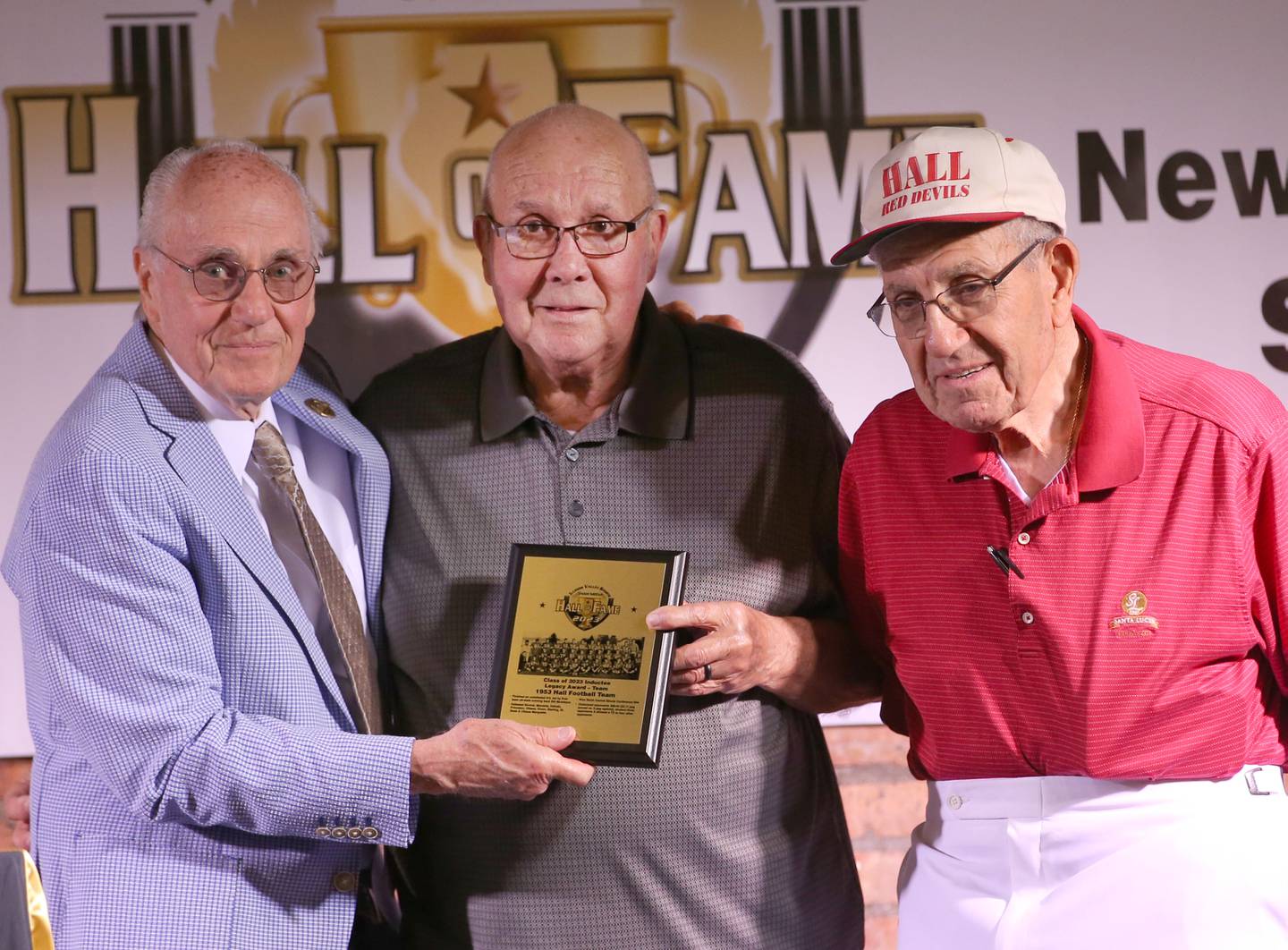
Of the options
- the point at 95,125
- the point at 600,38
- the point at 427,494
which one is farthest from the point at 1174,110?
the point at 95,125

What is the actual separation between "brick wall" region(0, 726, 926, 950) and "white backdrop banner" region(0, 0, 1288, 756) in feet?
2.68

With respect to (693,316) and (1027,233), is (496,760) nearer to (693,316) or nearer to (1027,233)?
(1027,233)

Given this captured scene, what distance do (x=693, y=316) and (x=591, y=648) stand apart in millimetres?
1175

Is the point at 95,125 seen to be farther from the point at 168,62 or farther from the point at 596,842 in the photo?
the point at 596,842

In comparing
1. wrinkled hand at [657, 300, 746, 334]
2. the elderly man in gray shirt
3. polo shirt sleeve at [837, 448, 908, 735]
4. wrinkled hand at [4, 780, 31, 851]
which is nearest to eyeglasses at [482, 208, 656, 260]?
the elderly man in gray shirt

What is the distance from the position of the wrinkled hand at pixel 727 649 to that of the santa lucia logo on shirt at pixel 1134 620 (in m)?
0.59

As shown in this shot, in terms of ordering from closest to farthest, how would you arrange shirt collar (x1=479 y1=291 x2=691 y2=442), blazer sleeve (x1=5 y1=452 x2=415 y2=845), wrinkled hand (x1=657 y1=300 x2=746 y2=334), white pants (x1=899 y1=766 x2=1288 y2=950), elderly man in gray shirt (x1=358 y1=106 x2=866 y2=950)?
white pants (x1=899 y1=766 x2=1288 y2=950), blazer sleeve (x1=5 y1=452 x2=415 y2=845), elderly man in gray shirt (x1=358 y1=106 x2=866 y2=950), shirt collar (x1=479 y1=291 x2=691 y2=442), wrinkled hand (x1=657 y1=300 x2=746 y2=334)

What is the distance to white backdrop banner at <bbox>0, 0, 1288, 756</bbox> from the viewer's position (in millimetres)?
3113

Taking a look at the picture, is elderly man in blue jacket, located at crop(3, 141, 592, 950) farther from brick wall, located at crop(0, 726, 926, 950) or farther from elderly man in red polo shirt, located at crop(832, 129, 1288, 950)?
brick wall, located at crop(0, 726, 926, 950)

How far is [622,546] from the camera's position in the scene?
236cm

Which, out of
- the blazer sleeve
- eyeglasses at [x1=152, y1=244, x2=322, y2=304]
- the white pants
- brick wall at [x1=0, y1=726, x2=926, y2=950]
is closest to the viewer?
the white pants

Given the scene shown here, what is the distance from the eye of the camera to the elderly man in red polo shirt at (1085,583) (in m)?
1.92

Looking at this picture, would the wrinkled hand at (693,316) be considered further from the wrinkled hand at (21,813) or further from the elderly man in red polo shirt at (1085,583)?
the wrinkled hand at (21,813)

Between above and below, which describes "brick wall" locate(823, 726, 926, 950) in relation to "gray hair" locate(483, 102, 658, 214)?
below
